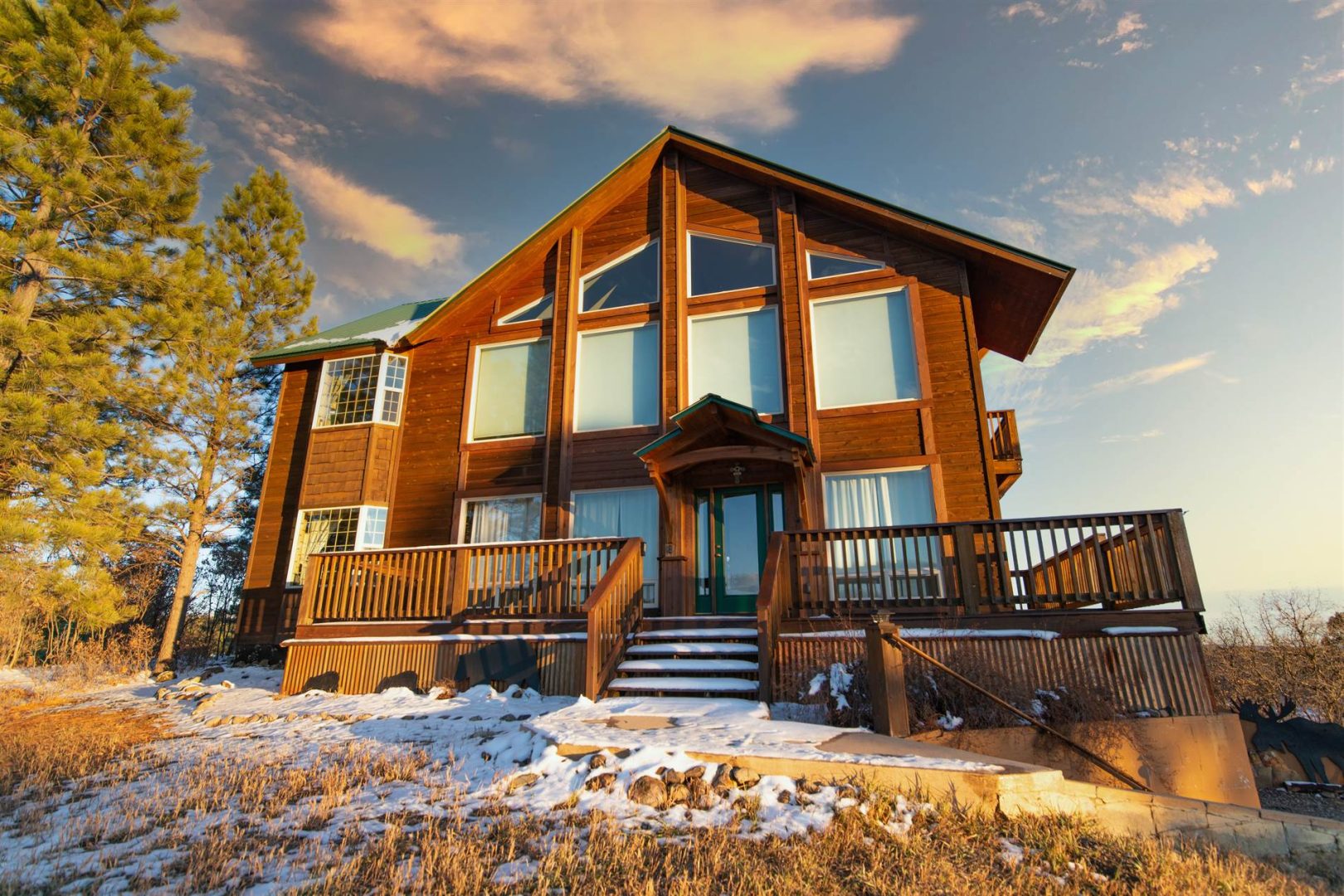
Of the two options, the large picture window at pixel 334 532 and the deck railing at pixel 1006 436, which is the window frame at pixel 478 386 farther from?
the deck railing at pixel 1006 436

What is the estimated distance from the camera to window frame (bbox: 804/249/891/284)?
12.5m

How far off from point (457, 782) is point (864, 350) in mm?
9585

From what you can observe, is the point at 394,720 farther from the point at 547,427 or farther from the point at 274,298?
the point at 274,298

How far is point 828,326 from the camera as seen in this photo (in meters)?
12.5

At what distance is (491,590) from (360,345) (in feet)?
22.3

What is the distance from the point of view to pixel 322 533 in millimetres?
13836

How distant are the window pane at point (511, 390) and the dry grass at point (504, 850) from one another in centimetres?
889

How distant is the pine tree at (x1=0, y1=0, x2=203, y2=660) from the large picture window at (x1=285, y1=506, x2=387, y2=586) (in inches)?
123

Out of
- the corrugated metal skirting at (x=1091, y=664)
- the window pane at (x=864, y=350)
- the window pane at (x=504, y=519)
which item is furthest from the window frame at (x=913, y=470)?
the window pane at (x=504, y=519)

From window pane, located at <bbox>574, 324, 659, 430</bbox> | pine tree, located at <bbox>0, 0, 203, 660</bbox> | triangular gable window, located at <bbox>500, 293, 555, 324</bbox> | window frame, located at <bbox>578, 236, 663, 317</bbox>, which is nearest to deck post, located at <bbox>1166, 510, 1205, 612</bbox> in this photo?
window pane, located at <bbox>574, 324, 659, 430</bbox>

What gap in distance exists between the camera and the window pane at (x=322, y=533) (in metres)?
13.5

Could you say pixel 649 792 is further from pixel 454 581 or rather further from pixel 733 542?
pixel 733 542

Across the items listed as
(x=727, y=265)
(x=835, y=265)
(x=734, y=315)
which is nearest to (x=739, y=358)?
(x=734, y=315)

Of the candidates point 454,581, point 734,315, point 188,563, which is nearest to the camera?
point 454,581
